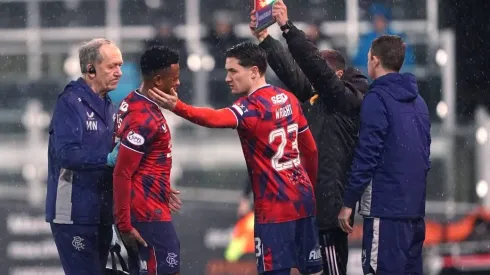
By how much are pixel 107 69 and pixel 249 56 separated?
783 millimetres

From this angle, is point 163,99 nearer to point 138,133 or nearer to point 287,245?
point 138,133

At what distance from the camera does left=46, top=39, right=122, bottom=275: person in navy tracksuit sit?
6344mm

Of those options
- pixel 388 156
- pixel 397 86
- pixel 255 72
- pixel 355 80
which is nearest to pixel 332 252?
pixel 388 156

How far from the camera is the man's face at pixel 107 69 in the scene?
21.3 feet

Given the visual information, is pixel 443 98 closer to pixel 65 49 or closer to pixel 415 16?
pixel 415 16

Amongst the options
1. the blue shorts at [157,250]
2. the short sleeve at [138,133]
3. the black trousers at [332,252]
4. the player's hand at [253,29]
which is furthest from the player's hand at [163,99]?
the black trousers at [332,252]

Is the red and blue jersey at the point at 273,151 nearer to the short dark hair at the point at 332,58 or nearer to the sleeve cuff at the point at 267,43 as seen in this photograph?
the sleeve cuff at the point at 267,43

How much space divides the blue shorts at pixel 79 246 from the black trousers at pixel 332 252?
136 cm

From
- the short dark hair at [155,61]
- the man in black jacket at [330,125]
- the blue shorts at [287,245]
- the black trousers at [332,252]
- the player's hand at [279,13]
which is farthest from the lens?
the black trousers at [332,252]

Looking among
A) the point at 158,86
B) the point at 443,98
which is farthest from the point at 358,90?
the point at 443,98

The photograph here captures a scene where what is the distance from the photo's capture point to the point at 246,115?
20.6 feet

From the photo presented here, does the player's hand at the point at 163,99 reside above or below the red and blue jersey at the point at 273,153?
above

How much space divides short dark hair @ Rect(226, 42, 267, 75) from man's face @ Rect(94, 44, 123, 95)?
629mm

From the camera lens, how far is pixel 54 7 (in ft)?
36.7
